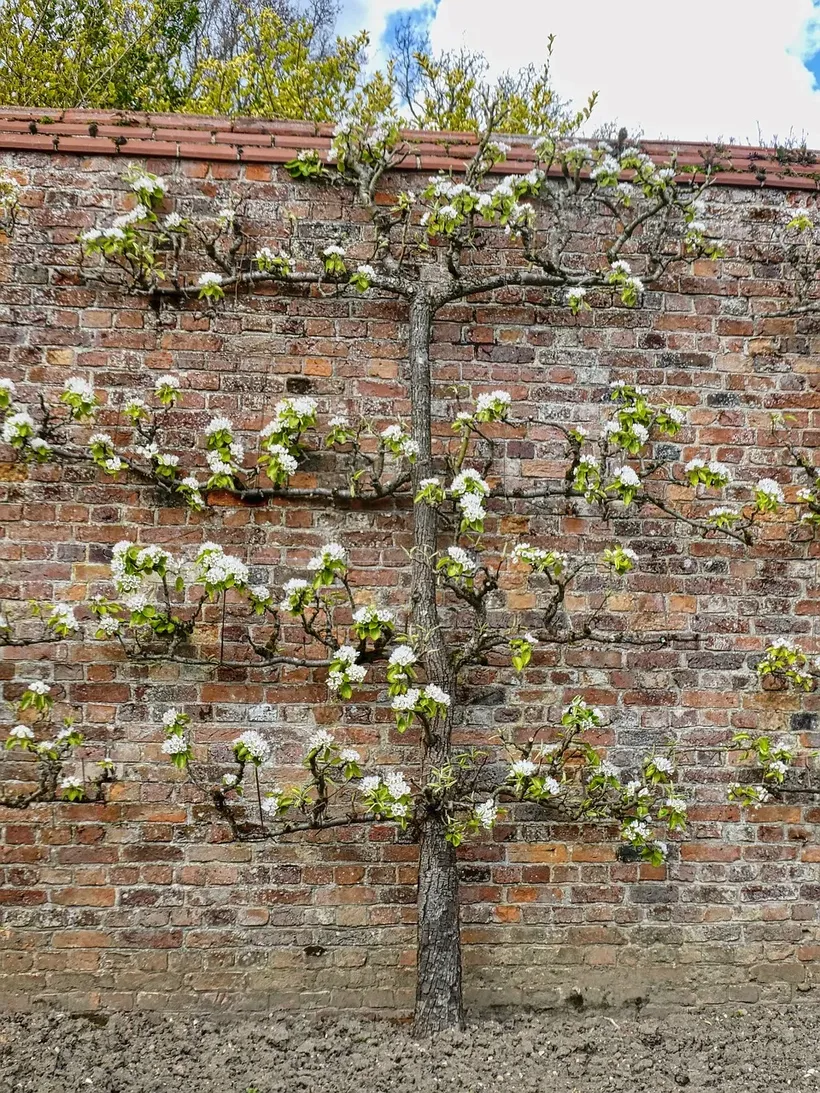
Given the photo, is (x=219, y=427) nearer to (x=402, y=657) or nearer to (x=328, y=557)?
(x=328, y=557)

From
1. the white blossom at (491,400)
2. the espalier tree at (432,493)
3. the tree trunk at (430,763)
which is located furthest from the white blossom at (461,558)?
the white blossom at (491,400)

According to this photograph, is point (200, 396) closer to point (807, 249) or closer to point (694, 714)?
point (694, 714)

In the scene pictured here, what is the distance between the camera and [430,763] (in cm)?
261

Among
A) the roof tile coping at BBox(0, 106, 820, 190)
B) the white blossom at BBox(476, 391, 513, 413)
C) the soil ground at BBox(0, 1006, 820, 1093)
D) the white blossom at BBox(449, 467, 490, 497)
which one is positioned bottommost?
the soil ground at BBox(0, 1006, 820, 1093)

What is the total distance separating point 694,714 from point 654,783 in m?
0.27

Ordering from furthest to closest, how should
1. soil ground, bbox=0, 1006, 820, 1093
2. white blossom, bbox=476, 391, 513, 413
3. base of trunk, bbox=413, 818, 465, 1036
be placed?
white blossom, bbox=476, 391, 513, 413, base of trunk, bbox=413, 818, 465, 1036, soil ground, bbox=0, 1006, 820, 1093

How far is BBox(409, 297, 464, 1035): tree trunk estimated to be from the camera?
2.54 meters

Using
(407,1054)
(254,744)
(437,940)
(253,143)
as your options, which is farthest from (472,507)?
(407,1054)

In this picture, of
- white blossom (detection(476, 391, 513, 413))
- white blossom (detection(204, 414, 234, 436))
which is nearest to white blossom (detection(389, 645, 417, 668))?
white blossom (detection(476, 391, 513, 413))

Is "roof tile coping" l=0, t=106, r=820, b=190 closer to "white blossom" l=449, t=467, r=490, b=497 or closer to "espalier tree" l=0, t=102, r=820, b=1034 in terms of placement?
"espalier tree" l=0, t=102, r=820, b=1034

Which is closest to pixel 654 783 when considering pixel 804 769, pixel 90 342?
pixel 804 769

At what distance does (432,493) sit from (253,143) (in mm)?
1391

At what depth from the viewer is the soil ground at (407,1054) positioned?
2.29 m

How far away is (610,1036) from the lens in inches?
101
